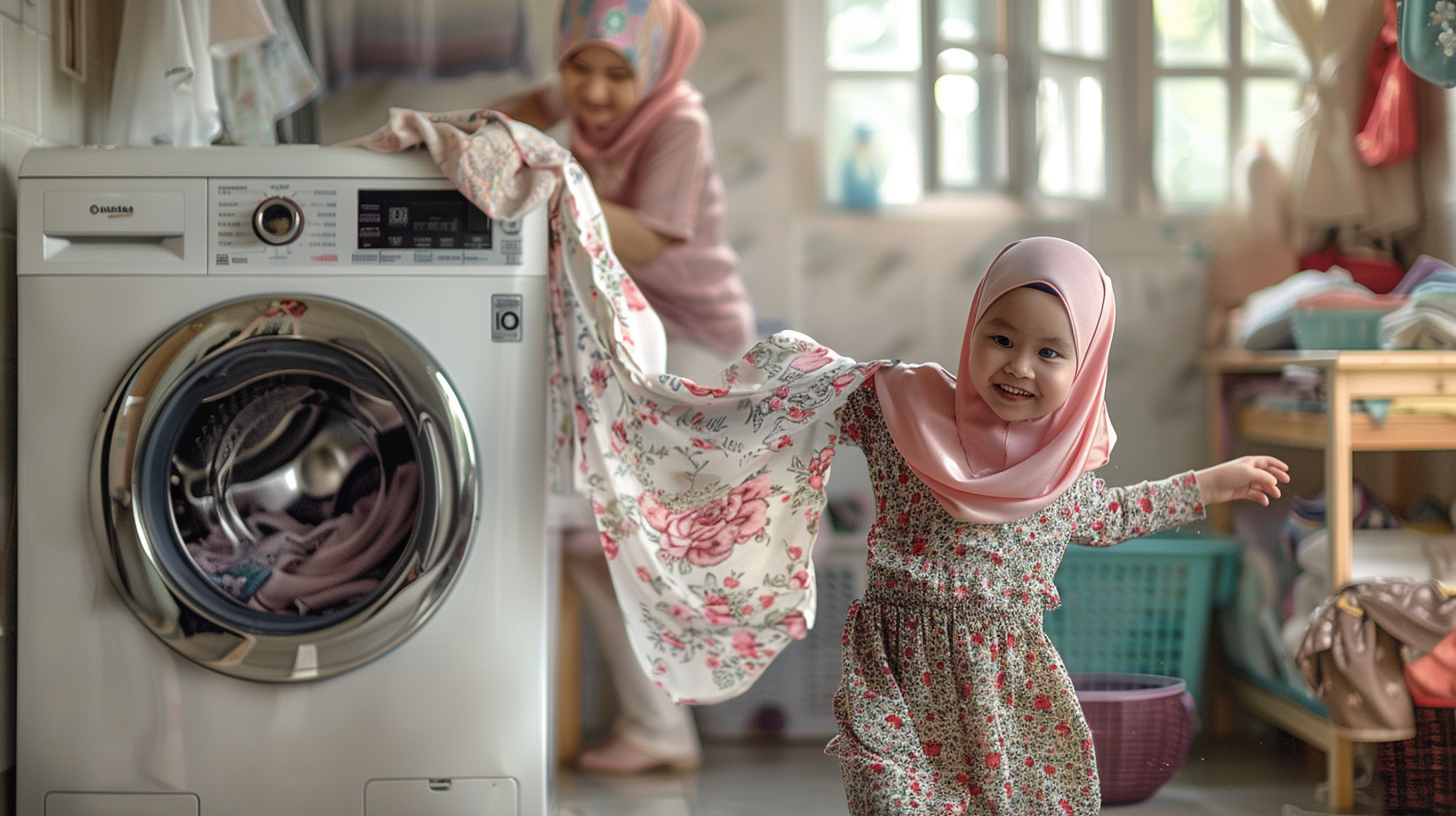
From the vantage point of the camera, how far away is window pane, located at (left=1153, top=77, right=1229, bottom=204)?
8.11ft

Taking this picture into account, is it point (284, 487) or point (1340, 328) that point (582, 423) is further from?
point (1340, 328)

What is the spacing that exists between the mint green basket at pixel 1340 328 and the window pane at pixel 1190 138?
2.21ft

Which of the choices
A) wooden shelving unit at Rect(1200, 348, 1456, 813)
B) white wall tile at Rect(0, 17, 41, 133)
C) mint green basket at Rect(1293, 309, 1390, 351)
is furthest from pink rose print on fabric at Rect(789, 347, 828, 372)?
white wall tile at Rect(0, 17, 41, 133)

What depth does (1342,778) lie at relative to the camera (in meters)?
1.72

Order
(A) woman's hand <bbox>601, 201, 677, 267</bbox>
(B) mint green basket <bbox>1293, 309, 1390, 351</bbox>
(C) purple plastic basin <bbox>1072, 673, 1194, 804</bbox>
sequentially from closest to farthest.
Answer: (C) purple plastic basin <bbox>1072, 673, 1194, 804</bbox> < (B) mint green basket <bbox>1293, 309, 1390, 351</bbox> < (A) woman's hand <bbox>601, 201, 677, 267</bbox>

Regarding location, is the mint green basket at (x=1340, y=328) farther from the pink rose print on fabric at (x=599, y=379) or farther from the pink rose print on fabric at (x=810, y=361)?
the pink rose print on fabric at (x=599, y=379)

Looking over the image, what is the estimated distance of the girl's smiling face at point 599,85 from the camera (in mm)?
1953

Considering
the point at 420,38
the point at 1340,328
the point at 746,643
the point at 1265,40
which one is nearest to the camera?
the point at 746,643

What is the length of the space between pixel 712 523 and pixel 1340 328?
3.85 ft

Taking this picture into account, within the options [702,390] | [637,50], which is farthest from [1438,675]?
[637,50]

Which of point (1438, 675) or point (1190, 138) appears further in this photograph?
point (1190, 138)

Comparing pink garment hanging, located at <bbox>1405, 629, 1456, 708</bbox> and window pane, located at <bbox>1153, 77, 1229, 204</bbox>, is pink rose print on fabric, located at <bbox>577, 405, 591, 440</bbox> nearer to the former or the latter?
pink garment hanging, located at <bbox>1405, 629, 1456, 708</bbox>

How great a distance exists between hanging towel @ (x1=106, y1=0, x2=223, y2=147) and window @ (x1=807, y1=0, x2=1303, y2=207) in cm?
133

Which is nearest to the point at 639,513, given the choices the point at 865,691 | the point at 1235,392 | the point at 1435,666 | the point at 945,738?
the point at 865,691
